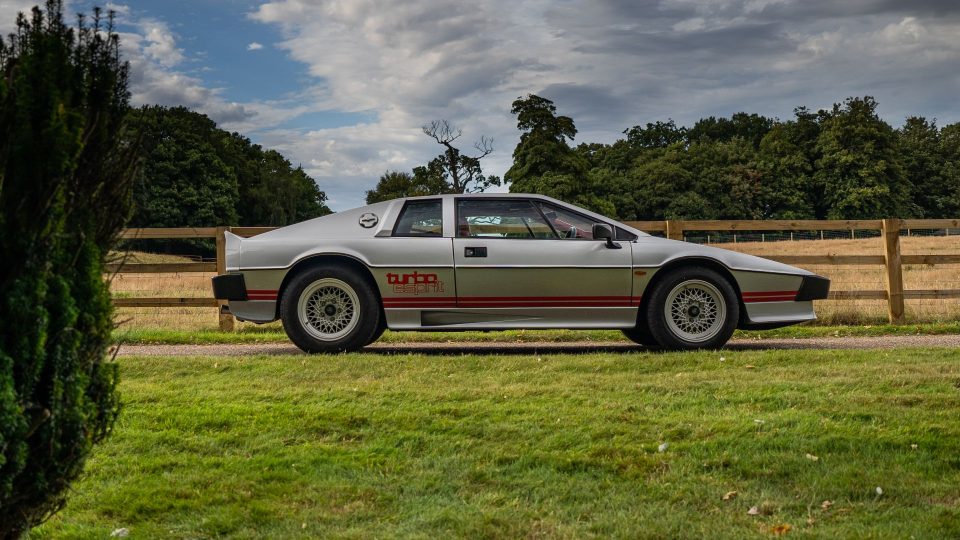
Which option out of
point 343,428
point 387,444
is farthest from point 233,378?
point 387,444

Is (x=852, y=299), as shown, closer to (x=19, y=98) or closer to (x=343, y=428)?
(x=343, y=428)

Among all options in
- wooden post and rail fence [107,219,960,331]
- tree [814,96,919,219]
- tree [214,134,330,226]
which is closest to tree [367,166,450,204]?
tree [214,134,330,226]

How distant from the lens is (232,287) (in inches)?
366

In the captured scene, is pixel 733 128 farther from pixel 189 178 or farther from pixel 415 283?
pixel 415 283

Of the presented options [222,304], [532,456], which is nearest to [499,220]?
[222,304]

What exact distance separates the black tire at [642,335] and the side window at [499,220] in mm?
1325

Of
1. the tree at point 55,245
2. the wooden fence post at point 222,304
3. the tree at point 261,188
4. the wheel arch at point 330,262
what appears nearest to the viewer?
the tree at point 55,245

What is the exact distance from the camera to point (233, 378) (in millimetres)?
7770

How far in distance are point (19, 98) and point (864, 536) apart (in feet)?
12.4

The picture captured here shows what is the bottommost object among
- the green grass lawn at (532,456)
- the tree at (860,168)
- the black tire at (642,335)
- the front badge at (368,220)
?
the green grass lawn at (532,456)

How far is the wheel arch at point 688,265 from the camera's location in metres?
A: 9.32

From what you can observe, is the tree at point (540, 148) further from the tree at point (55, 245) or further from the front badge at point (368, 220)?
the tree at point (55, 245)

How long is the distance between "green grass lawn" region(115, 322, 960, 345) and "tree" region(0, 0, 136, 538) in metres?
7.79

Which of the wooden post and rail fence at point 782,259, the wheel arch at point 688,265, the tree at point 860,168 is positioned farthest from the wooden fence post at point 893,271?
the tree at point 860,168
